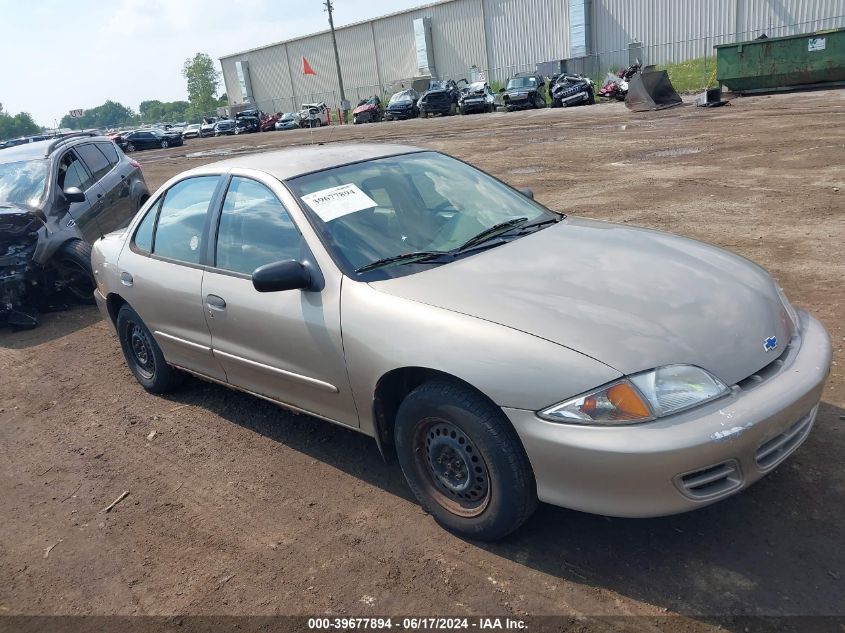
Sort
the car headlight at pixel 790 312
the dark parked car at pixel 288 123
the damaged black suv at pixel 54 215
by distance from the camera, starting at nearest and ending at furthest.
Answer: the car headlight at pixel 790 312, the damaged black suv at pixel 54 215, the dark parked car at pixel 288 123

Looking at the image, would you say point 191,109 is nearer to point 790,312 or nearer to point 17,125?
point 17,125

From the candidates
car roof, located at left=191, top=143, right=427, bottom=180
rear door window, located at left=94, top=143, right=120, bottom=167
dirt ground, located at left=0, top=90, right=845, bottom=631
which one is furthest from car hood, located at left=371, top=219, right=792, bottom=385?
rear door window, located at left=94, top=143, right=120, bottom=167

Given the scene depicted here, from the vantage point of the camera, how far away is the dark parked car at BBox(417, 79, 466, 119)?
38116 millimetres

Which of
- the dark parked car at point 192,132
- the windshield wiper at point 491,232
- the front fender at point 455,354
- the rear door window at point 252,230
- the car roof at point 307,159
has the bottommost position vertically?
the dark parked car at point 192,132

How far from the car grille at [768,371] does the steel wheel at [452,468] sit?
105 cm

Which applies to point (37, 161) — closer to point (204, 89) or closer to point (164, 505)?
point (164, 505)

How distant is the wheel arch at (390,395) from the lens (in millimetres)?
3145


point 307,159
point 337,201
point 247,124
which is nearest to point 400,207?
point 337,201

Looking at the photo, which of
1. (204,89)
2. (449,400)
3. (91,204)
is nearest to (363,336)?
(449,400)

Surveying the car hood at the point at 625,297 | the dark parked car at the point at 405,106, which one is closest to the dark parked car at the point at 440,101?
the dark parked car at the point at 405,106

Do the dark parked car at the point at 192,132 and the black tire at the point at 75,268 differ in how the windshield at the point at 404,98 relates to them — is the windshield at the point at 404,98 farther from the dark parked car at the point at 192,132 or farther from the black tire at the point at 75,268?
the black tire at the point at 75,268

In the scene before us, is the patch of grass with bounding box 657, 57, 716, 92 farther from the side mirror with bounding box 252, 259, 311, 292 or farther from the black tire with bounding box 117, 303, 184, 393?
the side mirror with bounding box 252, 259, 311, 292

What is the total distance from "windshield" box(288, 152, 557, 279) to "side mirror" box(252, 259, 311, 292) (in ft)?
0.65

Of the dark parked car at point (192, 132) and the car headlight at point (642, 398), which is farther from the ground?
the car headlight at point (642, 398)
